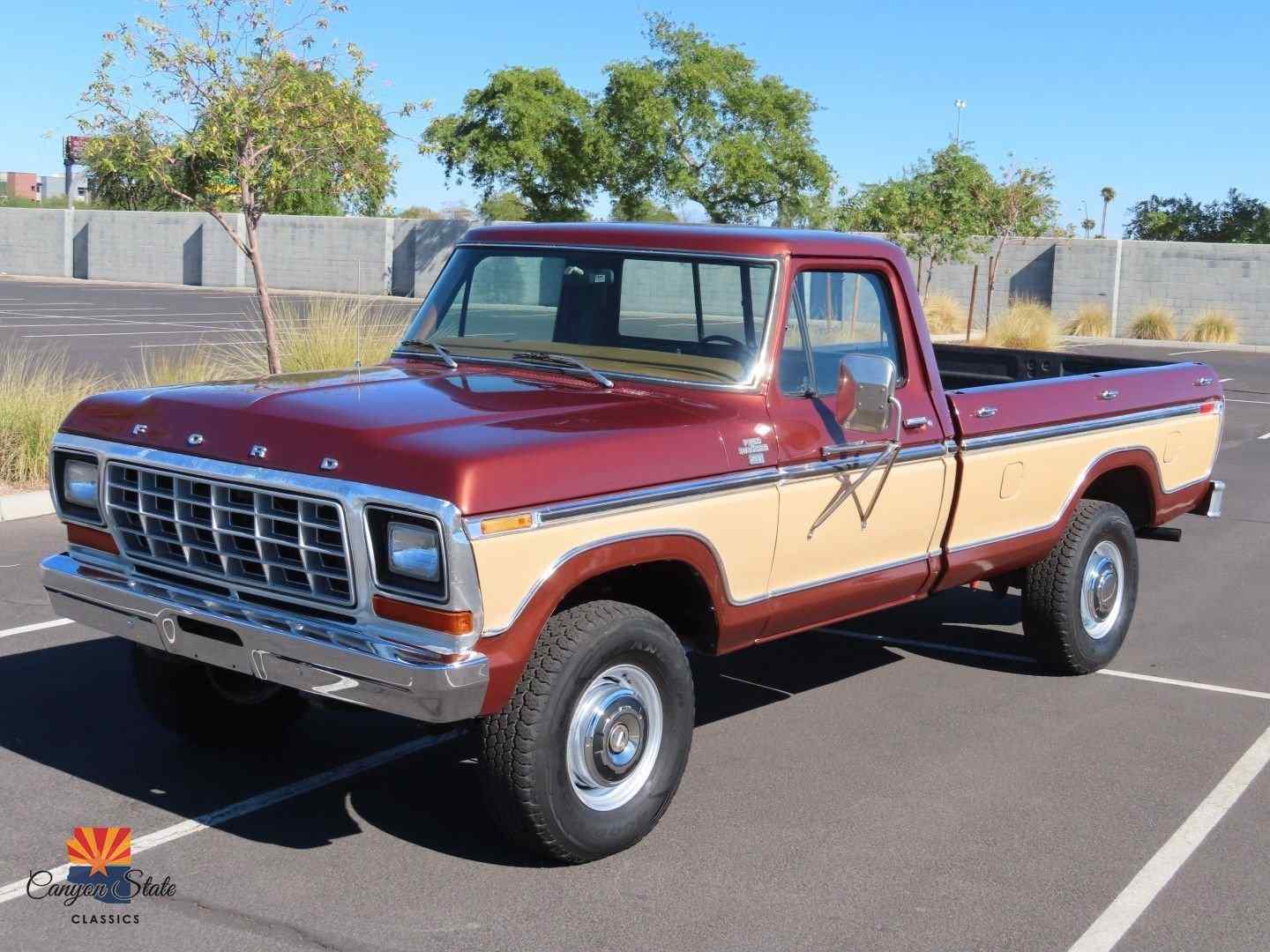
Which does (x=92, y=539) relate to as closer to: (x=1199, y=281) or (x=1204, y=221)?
(x=1199, y=281)

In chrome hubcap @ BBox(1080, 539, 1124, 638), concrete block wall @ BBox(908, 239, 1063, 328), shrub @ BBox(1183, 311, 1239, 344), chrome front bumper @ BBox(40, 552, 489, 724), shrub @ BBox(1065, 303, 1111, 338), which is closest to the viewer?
chrome front bumper @ BBox(40, 552, 489, 724)

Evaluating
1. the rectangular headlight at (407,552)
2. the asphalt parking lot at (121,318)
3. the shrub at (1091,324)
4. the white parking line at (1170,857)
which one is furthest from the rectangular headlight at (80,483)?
the shrub at (1091,324)

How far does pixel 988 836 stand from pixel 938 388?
1.97m

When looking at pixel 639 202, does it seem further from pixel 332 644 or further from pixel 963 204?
pixel 332 644

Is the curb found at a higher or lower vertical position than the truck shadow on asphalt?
higher

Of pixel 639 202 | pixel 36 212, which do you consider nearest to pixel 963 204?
pixel 639 202

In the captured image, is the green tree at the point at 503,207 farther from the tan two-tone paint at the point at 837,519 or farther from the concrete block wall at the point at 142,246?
the tan two-tone paint at the point at 837,519

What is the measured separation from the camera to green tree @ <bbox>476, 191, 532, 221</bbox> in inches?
1844

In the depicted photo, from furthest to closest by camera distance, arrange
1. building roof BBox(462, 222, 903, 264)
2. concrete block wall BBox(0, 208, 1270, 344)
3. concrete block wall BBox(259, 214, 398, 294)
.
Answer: concrete block wall BBox(259, 214, 398, 294), concrete block wall BBox(0, 208, 1270, 344), building roof BBox(462, 222, 903, 264)

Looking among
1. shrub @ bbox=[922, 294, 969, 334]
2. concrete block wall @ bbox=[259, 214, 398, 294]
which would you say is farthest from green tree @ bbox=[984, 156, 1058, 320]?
concrete block wall @ bbox=[259, 214, 398, 294]

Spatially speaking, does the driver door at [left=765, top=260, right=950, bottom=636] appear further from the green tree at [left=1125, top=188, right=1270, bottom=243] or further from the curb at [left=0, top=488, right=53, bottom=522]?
the green tree at [left=1125, top=188, right=1270, bottom=243]

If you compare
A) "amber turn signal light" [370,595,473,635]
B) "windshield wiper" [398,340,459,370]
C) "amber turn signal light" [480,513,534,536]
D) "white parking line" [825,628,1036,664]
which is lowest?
"white parking line" [825,628,1036,664]

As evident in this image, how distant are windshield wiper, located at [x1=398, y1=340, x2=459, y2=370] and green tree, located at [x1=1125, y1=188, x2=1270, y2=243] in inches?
2375

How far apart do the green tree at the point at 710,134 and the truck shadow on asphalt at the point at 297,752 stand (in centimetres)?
3509
